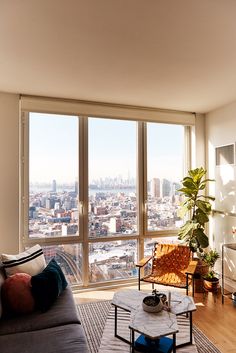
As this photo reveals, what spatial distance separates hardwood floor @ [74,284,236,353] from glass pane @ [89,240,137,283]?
0.73 ft

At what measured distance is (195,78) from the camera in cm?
291

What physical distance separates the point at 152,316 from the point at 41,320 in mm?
917

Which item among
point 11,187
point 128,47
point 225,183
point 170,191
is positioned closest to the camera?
point 128,47

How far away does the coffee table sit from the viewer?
2064 millimetres

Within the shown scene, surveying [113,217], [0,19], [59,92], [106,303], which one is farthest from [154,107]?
[106,303]

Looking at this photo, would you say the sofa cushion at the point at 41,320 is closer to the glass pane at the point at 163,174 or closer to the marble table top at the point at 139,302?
the marble table top at the point at 139,302

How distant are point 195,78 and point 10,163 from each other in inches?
95.0

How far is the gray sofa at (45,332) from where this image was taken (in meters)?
1.78

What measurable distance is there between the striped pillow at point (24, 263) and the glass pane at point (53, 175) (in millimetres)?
894

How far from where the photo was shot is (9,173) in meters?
3.38

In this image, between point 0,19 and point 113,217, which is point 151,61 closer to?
point 0,19

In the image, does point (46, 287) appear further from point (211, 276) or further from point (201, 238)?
point (211, 276)

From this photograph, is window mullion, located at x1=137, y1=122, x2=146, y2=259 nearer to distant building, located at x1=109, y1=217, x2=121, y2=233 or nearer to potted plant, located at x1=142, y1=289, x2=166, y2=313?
distant building, located at x1=109, y1=217, x2=121, y2=233

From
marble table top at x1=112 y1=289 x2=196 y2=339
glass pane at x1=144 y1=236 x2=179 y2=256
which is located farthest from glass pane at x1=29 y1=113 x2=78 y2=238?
marble table top at x1=112 y1=289 x2=196 y2=339
